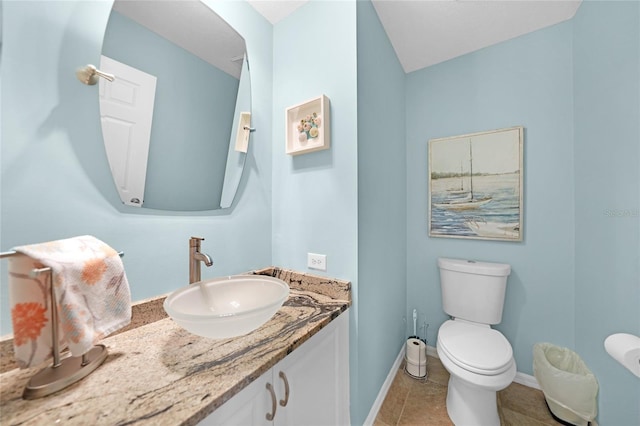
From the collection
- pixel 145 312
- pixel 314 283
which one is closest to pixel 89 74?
pixel 145 312

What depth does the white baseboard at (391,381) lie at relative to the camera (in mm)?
1366

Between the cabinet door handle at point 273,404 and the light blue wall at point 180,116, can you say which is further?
the light blue wall at point 180,116

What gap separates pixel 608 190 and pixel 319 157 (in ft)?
4.83

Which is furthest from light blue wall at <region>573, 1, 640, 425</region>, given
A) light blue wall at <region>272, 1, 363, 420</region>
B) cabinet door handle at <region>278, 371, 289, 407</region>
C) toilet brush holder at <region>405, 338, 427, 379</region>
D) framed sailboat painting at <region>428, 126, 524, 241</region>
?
cabinet door handle at <region>278, 371, 289, 407</region>

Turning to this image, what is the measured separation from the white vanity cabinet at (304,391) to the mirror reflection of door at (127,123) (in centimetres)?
79

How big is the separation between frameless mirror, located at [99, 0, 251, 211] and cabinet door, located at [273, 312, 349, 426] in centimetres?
79

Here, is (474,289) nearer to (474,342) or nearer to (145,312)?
(474,342)

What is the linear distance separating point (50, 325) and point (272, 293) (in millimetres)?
614

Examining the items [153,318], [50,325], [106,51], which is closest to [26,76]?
[106,51]

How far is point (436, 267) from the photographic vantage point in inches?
75.8

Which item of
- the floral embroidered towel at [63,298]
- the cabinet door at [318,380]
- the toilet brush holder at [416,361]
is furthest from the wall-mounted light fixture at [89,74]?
the toilet brush holder at [416,361]

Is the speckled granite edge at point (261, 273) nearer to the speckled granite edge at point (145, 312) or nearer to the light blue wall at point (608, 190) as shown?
the speckled granite edge at point (145, 312)

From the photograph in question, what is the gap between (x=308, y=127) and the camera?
1255 mm

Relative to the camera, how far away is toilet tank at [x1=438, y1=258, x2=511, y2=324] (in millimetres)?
1574
